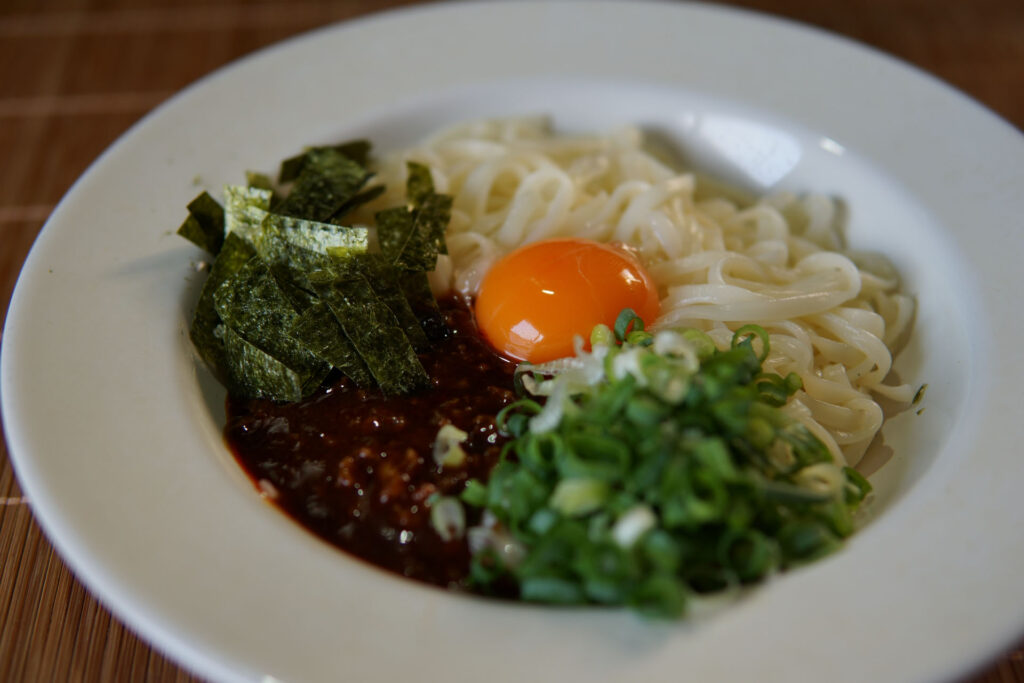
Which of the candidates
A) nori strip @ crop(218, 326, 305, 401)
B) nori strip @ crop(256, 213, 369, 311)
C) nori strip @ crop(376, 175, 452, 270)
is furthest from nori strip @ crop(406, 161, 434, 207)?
nori strip @ crop(218, 326, 305, 401)

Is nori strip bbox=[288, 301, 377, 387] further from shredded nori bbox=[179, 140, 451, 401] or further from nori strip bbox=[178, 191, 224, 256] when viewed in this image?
nori strip bbox=[178, 191, 224, 256]

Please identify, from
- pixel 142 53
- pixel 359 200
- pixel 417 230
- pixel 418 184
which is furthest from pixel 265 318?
pixel 142 53

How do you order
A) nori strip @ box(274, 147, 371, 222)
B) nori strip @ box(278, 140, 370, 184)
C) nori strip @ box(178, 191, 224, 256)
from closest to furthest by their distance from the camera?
nori strip @ box(178, 191, 224, 256)
nori strip @ box(274, 147, 371, 222)
nori strip @ box(278, 140, 370, 184)

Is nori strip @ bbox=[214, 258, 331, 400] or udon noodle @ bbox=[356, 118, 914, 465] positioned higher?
udon noodle @ bbox=[356, 118, 914, 465]

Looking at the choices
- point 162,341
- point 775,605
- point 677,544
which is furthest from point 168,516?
point 775,605

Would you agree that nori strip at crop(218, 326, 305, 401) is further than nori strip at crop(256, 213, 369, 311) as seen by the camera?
No

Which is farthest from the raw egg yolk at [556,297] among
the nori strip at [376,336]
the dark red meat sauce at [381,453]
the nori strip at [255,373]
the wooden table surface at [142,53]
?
the wooden table surface at [142,53]

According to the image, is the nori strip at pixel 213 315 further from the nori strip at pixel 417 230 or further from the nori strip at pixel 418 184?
the nori strip at pixel 418 184
